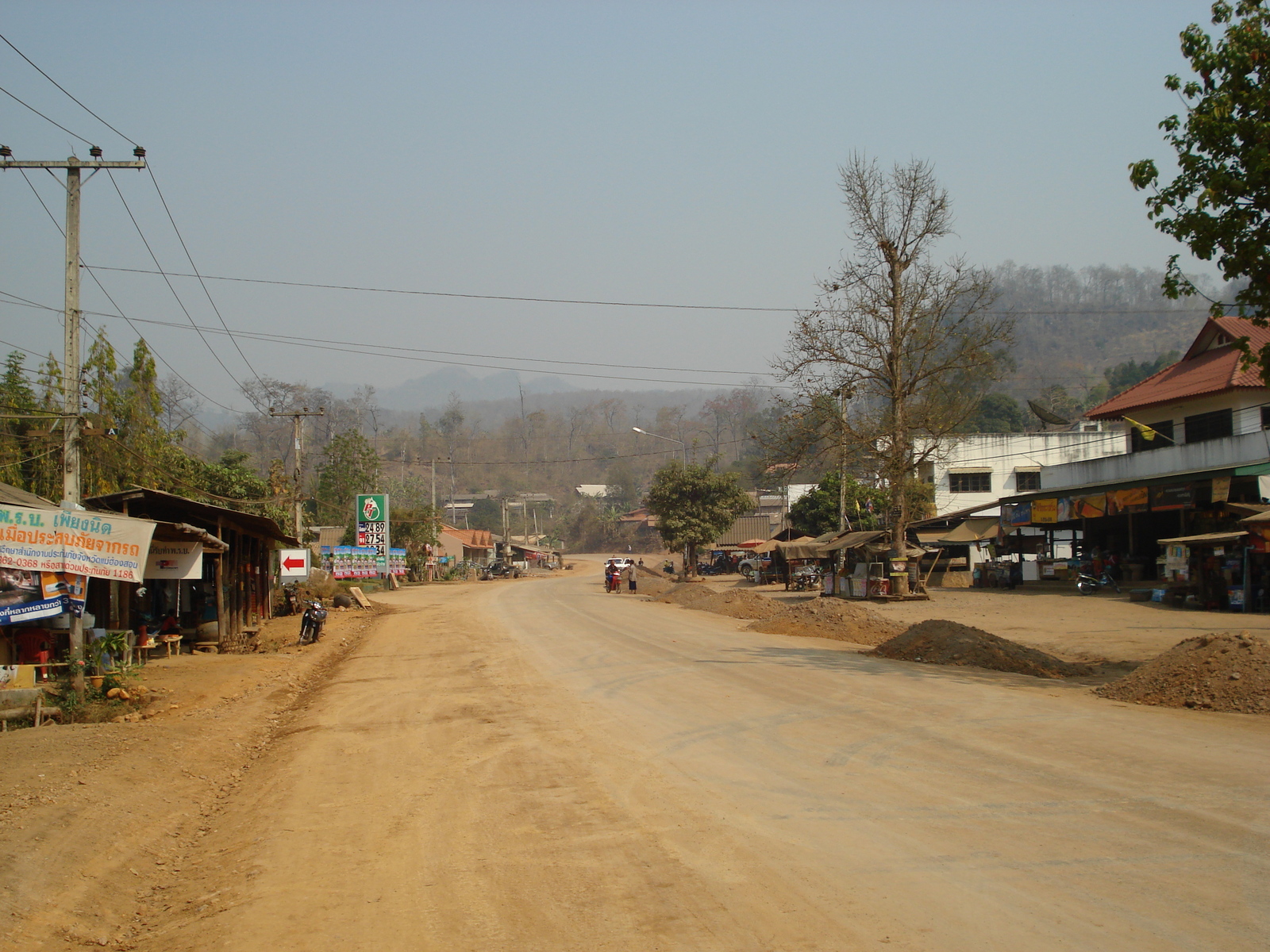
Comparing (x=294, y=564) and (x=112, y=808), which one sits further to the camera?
(x=294, y=564)

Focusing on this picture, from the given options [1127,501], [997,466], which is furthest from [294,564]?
[997,466]

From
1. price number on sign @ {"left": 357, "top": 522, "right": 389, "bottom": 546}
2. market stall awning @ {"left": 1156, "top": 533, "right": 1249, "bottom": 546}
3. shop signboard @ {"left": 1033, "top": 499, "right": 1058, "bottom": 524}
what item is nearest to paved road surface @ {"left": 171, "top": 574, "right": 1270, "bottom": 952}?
market stall awning @ {"left": 1156, "top": 533, "right": 1249, "bottom": 546}

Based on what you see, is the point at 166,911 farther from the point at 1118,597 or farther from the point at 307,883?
the point at 1118,597

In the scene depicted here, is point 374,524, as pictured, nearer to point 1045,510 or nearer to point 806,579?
point 806,579

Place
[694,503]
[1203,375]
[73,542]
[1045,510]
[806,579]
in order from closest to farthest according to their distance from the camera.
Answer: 1. [73,542]
2. [1203,375]
3. [1045,510]
4. [806,579]
5. [694,503]

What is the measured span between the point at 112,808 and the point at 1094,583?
31.3 meters

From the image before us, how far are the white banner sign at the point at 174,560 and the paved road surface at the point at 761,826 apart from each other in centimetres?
682

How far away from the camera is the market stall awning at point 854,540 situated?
34.2 meters

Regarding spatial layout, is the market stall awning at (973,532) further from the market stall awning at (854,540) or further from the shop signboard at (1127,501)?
the market stall awning at (854,540)

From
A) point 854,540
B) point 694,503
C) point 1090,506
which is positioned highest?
point 694,503

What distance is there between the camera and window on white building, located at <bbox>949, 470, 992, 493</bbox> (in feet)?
195

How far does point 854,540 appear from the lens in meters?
34.8

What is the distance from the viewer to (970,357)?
103ft

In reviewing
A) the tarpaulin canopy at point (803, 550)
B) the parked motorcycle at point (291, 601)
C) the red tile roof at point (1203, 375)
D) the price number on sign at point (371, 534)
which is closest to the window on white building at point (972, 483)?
the red tile roof at point (1203, 375)
